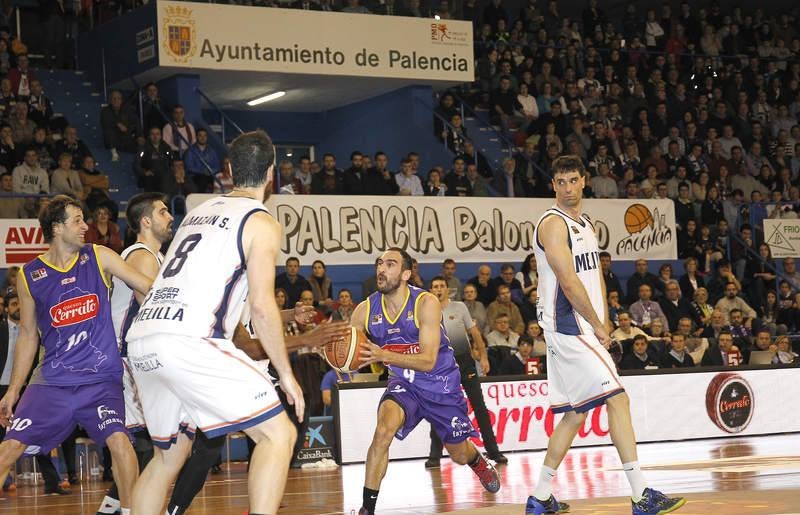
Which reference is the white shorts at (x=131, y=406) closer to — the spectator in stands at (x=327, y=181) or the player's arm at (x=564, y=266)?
the player's arm at (x=564, y=266)

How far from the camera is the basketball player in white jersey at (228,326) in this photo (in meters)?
5.37

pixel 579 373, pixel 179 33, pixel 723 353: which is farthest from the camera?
pixel 179 33

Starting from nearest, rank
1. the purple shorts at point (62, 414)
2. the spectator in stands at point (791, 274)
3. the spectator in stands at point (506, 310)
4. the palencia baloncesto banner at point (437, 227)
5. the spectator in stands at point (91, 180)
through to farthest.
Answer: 1. the purple shorts at point (62, 414)
2. the spectator in stands at point (506, 310)
3. the spectator in stands at point (91, 180)
4. the palencia baloncesto banner at point (437, 227)
5. the spectator in stands at point (791, 274)

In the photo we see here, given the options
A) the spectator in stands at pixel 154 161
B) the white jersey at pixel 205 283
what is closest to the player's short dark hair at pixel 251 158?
the white jersey at pixel 205 283

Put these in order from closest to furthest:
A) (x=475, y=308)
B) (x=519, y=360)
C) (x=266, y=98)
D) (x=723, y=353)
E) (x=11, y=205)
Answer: (x=519, y=360) → (x=11, y=205) → (x=475, y=308) → (x=723, y=353) → (x=266, y=98)

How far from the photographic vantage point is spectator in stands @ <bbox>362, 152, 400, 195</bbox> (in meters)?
19.3

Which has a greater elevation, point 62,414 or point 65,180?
point 65,180

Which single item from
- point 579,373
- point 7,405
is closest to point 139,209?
point 7,405

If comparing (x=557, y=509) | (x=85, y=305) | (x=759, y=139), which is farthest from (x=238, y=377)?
(x=759, y=139)

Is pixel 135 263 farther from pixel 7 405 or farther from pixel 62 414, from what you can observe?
pixel 7 405

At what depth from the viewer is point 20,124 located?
18.3 metres

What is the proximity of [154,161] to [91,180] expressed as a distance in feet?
3.59

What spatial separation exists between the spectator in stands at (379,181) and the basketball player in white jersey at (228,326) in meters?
13.5

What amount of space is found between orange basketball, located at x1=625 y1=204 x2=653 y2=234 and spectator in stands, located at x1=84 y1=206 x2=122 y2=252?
28.3ft
